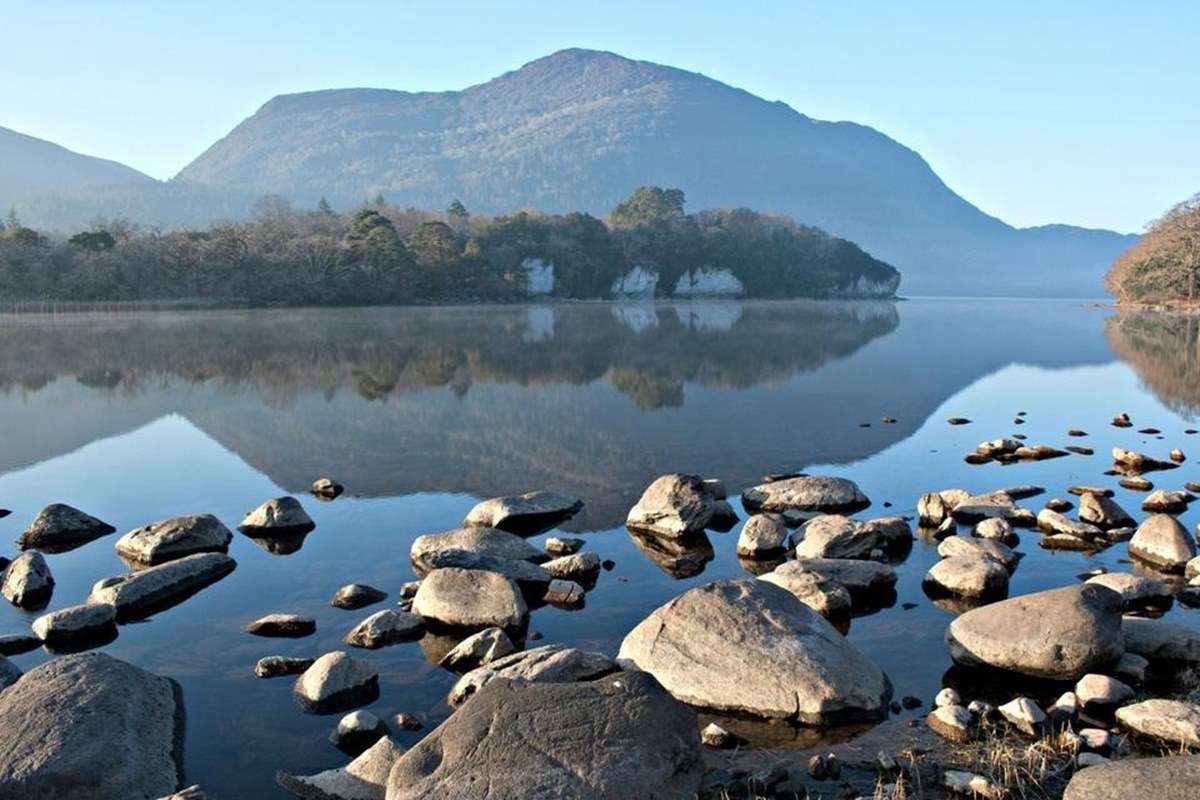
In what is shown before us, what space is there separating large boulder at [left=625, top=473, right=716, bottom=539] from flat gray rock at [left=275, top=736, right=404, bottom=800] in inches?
330

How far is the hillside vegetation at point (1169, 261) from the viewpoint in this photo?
94.2 meters

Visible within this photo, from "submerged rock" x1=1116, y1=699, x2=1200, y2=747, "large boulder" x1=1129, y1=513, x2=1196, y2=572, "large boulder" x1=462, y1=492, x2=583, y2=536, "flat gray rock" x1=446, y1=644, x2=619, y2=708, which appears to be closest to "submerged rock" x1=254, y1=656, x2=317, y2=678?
"flat gray rock" x1=446, y1=644, x2=619, y2=708

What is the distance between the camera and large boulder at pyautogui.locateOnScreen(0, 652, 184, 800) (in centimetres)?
725

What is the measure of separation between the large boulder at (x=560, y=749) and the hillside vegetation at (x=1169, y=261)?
343 feet

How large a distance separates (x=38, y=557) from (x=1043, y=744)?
12.8 meters

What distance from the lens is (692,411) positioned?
29.1 meters

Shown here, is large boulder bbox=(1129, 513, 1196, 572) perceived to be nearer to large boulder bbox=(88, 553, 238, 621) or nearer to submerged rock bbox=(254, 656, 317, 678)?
submerged rock bbox=(254, 656, 317, 678)

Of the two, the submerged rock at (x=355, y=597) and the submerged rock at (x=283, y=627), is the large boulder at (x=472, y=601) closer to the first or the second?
the submerged rock at (x=355, y=597)

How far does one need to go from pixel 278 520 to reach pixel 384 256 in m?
89.3

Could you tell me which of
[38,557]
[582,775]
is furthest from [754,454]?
[582,775]

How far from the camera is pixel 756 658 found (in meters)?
9.30

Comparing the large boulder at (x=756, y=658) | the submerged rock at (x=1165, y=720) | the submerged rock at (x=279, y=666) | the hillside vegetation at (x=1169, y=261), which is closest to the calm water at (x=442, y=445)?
the submerged rock at (x=279, y=666)

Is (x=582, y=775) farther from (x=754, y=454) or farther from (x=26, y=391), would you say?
(x=26, y=391)

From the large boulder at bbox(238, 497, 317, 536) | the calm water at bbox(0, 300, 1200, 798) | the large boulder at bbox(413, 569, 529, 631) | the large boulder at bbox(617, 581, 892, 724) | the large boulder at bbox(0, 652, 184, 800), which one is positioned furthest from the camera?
the large boulder at bbox(238, 497, 317, 536)
